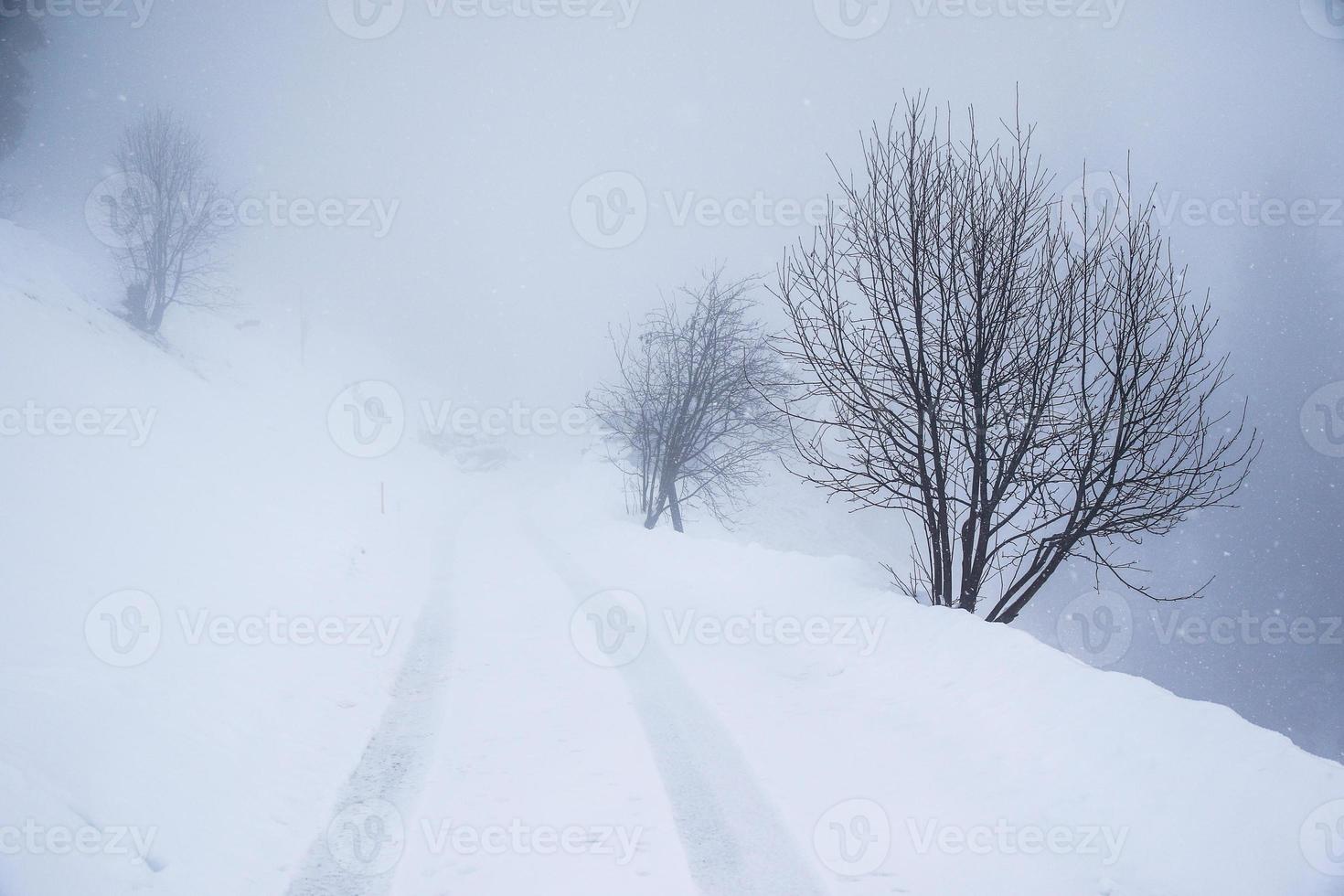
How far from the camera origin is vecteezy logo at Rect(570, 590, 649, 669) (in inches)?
316

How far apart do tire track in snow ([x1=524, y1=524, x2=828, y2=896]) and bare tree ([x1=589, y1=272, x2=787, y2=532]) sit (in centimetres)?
1376

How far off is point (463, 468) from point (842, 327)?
5515 cm

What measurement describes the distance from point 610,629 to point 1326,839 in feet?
25.1

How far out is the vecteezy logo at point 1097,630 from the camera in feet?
219

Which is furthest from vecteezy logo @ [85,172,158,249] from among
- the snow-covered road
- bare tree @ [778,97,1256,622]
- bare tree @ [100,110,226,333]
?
bare tree @ [778,97,1256,622]

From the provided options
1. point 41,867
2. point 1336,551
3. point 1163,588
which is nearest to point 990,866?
point 41,867

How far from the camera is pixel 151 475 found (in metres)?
10.4

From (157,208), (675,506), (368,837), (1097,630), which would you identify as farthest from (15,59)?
(1097,630)

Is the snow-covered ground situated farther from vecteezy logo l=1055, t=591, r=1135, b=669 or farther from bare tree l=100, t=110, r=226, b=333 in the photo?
vecteezy logo l=1055, t=591, r=1135, b=669

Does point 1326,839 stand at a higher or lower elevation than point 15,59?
lower

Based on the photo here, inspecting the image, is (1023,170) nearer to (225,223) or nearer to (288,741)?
(288,741)

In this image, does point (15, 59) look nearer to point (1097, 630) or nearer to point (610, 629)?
point (610, 629)

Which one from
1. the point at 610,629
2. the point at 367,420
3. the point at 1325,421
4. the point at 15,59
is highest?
the point at 1325,421

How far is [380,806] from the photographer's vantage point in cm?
438
